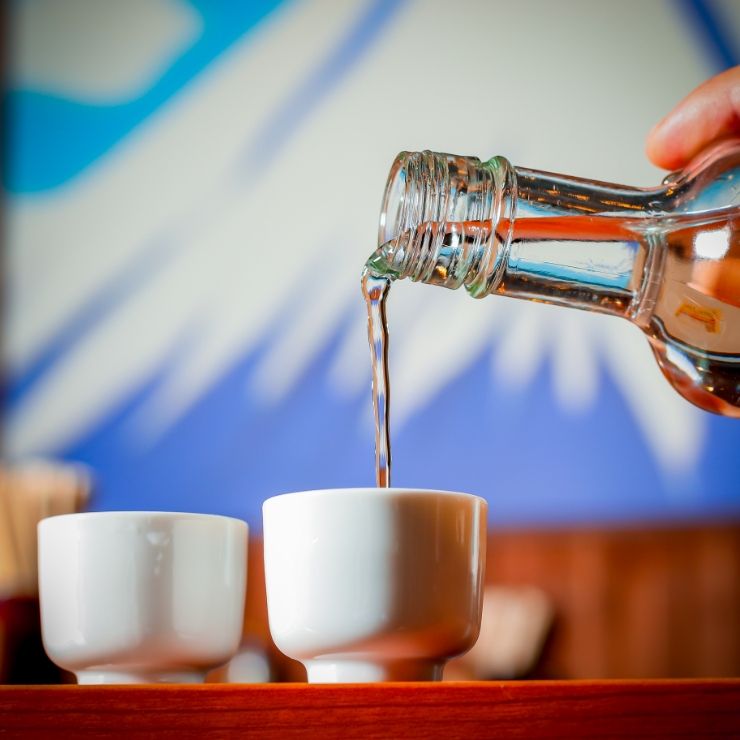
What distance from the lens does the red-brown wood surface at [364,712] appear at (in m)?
0.27

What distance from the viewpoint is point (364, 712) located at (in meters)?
0.27

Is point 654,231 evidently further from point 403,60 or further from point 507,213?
point 403,60

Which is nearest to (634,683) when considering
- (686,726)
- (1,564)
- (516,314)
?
(686,726)

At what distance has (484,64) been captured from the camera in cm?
181

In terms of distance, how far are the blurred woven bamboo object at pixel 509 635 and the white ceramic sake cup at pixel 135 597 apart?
1.06m

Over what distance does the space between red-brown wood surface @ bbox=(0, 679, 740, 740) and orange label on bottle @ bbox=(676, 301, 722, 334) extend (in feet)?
0.68

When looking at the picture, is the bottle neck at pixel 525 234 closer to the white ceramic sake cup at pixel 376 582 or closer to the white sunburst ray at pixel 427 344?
the white ceramic sake cup at pixel 376 582

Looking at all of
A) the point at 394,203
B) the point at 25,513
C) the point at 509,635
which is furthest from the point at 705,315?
the point at 509,635

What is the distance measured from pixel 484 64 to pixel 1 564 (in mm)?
1317

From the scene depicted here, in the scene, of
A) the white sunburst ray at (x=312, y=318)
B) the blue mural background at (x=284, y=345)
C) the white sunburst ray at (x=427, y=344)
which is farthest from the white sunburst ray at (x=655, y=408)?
the white sunburst ray at (x=312, y=318)

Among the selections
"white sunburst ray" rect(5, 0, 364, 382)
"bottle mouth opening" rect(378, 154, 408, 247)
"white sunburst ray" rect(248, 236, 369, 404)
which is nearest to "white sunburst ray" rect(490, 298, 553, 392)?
"white sunburst ray" rect(248, 236, 369, 404)

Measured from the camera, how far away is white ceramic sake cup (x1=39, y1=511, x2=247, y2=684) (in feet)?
1.26

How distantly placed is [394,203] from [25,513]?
0.67 metres

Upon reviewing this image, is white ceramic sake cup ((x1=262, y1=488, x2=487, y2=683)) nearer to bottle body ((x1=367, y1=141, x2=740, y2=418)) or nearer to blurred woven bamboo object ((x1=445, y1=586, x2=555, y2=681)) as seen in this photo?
bottle body ((x1=367, y1=141, x2=740, y2=418))
